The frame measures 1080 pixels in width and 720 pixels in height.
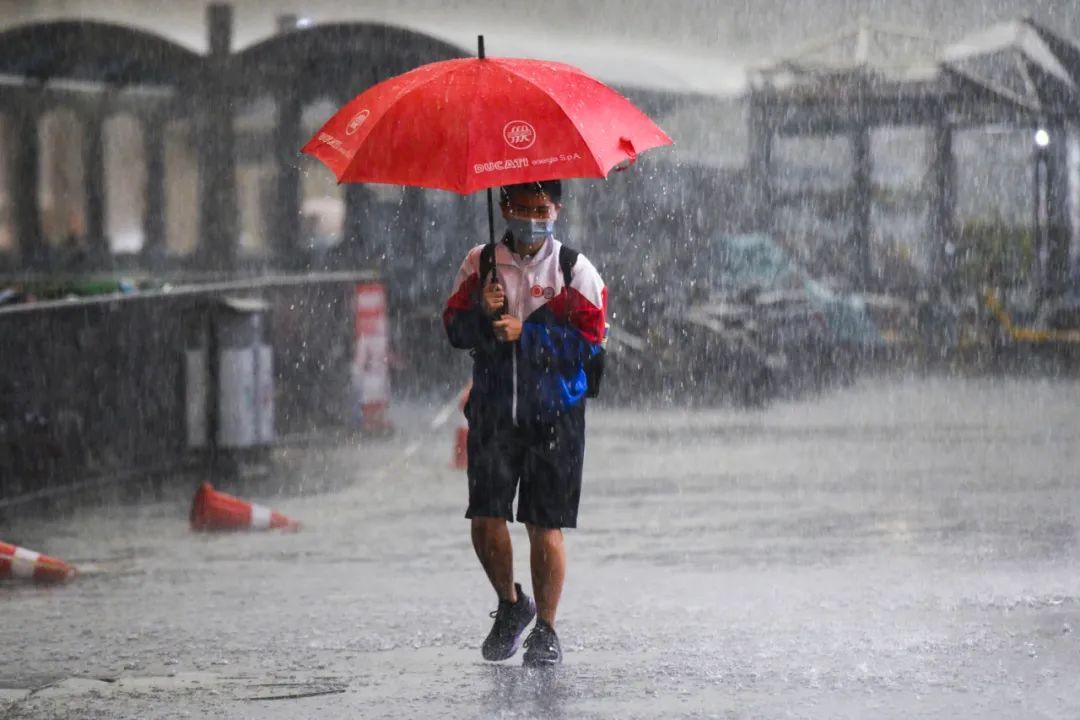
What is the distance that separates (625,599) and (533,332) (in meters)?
1.86

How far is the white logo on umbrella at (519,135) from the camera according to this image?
5199mm

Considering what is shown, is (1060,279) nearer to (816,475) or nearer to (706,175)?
(706,175)

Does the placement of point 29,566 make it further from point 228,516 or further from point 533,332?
point 533,332

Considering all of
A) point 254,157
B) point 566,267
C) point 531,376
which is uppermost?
point 254,157

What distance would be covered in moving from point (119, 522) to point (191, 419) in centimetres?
225

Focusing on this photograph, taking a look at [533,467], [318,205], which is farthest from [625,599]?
[318,205]

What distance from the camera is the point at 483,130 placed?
5203 mm

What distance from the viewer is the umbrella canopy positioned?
5.16 metres

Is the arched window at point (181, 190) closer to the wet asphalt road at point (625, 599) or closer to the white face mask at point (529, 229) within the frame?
the wet asphalt road at point (625, 599)

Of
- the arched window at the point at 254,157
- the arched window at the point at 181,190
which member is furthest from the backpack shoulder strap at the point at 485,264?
the arched window at the point at 181,190

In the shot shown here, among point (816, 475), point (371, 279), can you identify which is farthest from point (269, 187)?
point (816, 475)

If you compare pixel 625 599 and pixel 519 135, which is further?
pixel 625 599

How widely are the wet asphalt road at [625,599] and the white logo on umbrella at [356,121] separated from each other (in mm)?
1596

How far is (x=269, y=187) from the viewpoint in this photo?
21.9 metres
